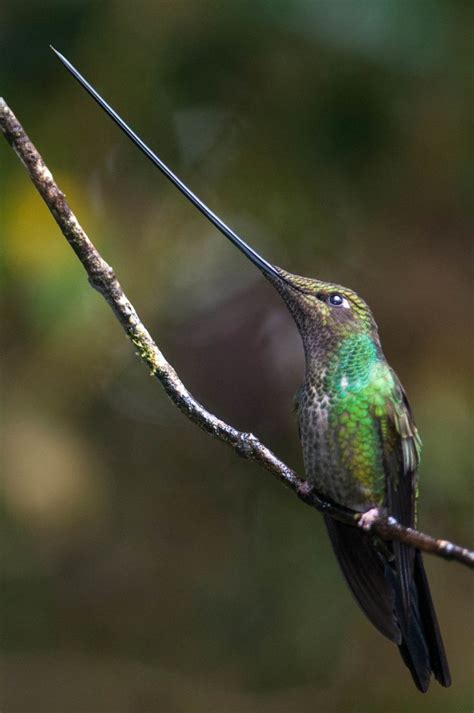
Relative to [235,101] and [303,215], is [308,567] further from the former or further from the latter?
[235,101]

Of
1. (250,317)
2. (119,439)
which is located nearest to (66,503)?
(119,439)

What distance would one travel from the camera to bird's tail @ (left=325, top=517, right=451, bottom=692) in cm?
175

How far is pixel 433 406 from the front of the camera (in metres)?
4.07

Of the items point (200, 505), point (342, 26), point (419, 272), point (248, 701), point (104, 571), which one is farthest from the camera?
point (104, 571)

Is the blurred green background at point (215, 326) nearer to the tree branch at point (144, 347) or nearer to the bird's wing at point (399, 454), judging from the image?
the bird's wing at point (399, 454)

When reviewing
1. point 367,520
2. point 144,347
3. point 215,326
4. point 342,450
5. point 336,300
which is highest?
point 215,326

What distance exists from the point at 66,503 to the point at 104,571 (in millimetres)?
1505

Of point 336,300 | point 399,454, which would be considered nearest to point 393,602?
point 399,454

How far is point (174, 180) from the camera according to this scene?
153 centimetres

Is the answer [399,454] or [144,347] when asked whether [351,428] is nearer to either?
[399,454]

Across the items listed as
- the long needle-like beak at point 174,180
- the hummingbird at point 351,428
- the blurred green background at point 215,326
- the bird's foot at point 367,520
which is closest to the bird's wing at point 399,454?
the hummingbird at point 351,428

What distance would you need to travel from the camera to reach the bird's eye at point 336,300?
2067 millimetres

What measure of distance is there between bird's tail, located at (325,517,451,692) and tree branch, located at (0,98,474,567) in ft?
0.75

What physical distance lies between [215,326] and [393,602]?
9.26ft
